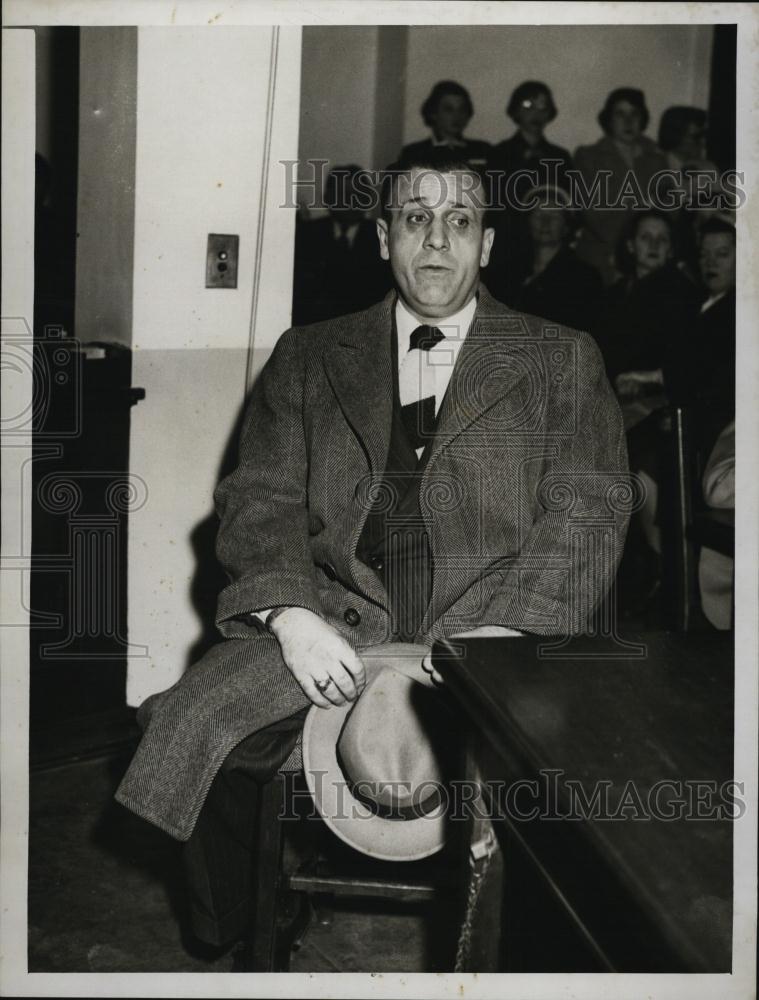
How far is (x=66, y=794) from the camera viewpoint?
2.05 m

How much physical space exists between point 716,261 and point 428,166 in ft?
4.26

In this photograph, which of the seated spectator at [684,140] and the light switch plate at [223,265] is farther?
the seated spectator at [684,140]

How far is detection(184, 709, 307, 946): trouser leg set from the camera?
1361 millimetres

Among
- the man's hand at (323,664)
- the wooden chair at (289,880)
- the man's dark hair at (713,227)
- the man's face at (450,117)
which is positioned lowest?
the wooden chair at (289,880)

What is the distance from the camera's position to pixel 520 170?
3.43 m

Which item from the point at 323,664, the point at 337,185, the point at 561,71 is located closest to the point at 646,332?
the point at 337,185

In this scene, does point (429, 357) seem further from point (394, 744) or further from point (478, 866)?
point (478, 866)

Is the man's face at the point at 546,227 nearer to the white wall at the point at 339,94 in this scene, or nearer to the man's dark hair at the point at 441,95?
the white wall at the point at 339,94

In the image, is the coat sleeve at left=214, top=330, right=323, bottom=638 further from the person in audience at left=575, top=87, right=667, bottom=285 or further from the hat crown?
the person in audience at left=575, top=87, right=667, bottom=285

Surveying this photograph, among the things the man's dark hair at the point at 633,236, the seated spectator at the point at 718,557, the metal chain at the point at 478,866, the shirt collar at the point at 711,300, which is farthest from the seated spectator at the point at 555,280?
the metal chain at the point at 478,866

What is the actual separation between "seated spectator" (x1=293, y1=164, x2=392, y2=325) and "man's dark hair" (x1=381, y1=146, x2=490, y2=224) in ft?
1.39

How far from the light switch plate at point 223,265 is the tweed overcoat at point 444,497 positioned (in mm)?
554

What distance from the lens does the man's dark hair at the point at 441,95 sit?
3.66 m

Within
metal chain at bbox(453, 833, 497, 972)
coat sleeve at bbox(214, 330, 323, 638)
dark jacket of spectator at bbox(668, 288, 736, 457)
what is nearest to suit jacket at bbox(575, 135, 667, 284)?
dark jacket of spectator at bbox(668, 288, 736, 457)
